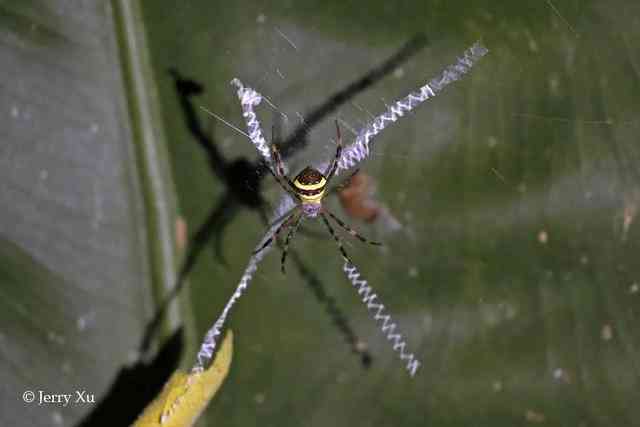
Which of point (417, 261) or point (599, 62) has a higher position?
point (599, 62)

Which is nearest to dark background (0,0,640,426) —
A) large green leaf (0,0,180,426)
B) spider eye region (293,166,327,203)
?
large green leaf (0,0,180,426)

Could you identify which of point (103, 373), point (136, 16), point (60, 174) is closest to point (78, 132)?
point (60, 174)

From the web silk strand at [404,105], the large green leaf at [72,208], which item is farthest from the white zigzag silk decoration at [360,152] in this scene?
the large green leaf at [72,208]

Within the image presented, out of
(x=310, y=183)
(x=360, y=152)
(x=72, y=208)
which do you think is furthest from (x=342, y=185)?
(x=72, y=208)

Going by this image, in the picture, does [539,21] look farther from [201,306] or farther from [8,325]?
[8,325]

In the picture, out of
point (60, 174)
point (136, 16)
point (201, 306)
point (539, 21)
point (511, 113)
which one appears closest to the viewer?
point (539, 21)

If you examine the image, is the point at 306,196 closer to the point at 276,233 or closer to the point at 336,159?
the point at 336,159

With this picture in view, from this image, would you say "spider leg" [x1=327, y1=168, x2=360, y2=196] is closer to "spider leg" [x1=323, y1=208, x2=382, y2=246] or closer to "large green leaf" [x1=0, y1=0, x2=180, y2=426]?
"spider leg" [x1=323, y1=208, x2=382, y2=246]
